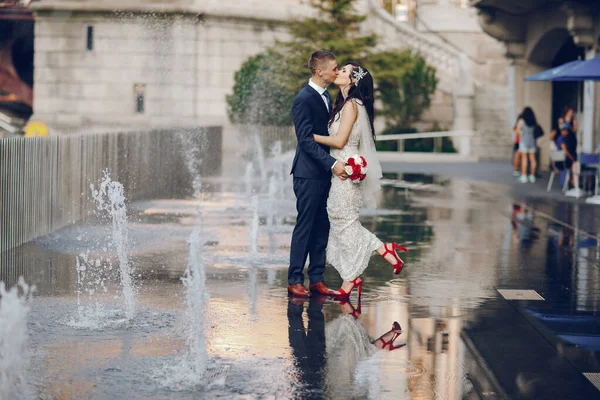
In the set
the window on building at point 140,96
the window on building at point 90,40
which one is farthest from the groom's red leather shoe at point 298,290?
the window on building at point 90,40

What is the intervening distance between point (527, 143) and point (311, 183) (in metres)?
18.5

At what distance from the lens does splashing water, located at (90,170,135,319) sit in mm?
10125

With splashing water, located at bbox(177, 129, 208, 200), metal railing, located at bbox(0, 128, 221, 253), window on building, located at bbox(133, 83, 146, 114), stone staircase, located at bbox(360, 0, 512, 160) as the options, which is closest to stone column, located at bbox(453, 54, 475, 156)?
stone staircase, located at bbox(360, 0, 512, 160)

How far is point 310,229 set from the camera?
1057 cm

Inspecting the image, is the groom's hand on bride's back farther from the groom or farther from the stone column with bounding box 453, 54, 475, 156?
the stone column with bounding box 453, 54, 475, 156

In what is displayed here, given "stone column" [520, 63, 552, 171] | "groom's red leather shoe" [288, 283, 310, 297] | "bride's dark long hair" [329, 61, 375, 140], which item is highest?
"stone column" [520, 63, 552, 171]

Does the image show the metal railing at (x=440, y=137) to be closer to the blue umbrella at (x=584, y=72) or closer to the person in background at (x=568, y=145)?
the person in background at (x=568, y=145)

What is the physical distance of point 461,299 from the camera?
417 inches

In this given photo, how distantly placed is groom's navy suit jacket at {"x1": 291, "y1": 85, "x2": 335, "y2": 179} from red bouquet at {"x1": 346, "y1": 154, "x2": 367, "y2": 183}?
160 mm

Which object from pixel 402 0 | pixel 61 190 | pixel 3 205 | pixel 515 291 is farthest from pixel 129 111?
pixel 515 291

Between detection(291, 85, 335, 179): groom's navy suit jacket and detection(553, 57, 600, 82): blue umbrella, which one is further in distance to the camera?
detection(553, 57, 600, 82): blue umbrella

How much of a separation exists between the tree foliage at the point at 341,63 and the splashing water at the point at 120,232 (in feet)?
65.6

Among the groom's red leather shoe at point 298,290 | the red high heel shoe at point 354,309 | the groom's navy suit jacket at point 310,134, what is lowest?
the red high heel shoe at point 354,309

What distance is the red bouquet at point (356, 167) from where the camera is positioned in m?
10.3
